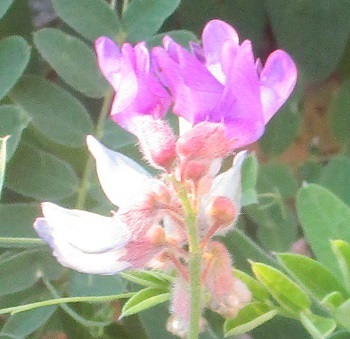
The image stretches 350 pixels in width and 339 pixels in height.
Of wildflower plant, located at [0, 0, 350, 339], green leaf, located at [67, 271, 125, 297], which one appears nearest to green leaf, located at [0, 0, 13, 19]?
wildflower plant, located at [0, 0, 350, 339]

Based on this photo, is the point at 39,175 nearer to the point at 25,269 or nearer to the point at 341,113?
the point at 25,269

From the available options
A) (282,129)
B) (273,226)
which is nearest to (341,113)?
(282,129)

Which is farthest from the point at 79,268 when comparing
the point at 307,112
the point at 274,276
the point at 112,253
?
the point at 307,112

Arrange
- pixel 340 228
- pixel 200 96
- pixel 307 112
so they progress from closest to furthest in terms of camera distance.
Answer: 1. pixel 200 96
2. pixel 340 228
3. pixel 307 112

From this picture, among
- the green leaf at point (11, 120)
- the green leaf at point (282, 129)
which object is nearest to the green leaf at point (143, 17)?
the green leaf at point (11, 120)

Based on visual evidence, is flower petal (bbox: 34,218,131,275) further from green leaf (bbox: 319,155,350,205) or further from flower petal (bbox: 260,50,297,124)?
green leaf (bbox: 319,155,350,205)

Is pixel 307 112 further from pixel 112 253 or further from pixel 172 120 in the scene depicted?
pixel 112 253
